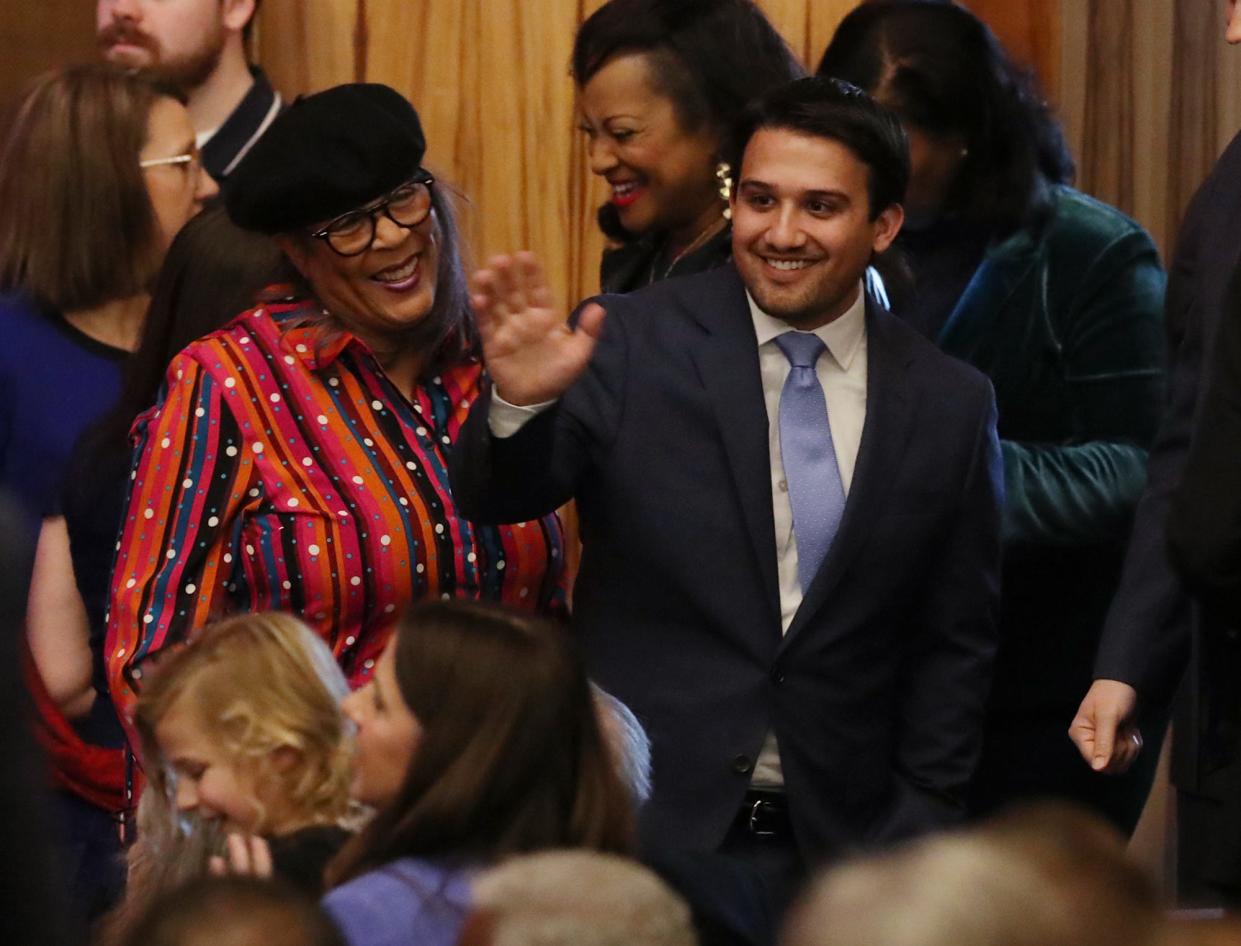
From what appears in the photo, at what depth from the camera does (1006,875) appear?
4.60 feet

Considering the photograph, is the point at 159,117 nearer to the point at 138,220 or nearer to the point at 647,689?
the point at 138,220

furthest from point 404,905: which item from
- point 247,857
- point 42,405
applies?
point 42,405

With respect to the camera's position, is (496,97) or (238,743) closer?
(238,743)

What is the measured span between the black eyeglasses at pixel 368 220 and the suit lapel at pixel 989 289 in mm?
838

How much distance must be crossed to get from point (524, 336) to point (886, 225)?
63 cm

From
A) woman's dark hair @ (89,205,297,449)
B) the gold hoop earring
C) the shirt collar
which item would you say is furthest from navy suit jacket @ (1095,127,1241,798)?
woman's dark hair @ (89,205,297,449)

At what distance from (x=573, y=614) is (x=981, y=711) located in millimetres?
538

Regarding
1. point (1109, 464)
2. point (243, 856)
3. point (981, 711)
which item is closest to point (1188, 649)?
point (981, 711)

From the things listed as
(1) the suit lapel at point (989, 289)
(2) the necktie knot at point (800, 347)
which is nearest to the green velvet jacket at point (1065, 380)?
(1) the suit lapel at point (989, 289)

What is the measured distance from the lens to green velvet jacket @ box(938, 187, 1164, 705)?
3.44 meters

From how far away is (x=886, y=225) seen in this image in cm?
315

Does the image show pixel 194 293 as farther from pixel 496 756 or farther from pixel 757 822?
pixel 496 756

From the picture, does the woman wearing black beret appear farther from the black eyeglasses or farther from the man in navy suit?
the man in navy suit

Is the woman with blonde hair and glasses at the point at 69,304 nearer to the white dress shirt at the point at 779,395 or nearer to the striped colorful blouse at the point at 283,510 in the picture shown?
the striped colorful blouse at the point at 283,510
